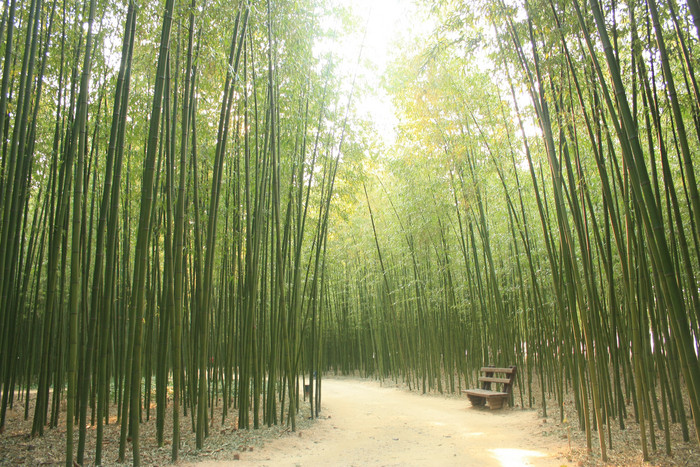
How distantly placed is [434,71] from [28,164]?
403cm

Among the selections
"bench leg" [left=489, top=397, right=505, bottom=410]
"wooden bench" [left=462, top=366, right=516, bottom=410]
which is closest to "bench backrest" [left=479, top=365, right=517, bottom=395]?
"wooden bench" [left=462, top=366, right=516, bottom=410]

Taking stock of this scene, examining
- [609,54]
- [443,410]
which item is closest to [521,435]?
[443,410]

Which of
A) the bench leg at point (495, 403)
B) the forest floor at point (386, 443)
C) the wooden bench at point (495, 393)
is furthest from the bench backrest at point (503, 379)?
the forest floor at point (386, 443)

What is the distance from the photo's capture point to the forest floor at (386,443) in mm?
2830

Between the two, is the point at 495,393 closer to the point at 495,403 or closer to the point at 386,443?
the point at 495,403

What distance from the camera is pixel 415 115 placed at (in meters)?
5.51

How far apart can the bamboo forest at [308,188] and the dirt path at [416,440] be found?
0.36m

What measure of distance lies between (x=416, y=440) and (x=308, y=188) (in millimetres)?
2524

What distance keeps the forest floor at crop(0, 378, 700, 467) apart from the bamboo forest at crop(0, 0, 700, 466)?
0.32 feet

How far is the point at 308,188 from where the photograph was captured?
4406 millimetres

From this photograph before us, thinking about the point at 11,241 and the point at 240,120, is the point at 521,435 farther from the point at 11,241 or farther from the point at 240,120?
the point at 11,241

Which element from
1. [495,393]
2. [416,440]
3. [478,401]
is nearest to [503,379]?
[495,393]

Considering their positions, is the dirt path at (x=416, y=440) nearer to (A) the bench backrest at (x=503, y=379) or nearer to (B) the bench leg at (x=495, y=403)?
(B) the bench leg at (x=495, y=403)

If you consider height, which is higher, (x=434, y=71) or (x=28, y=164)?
(x=434, y=71)
